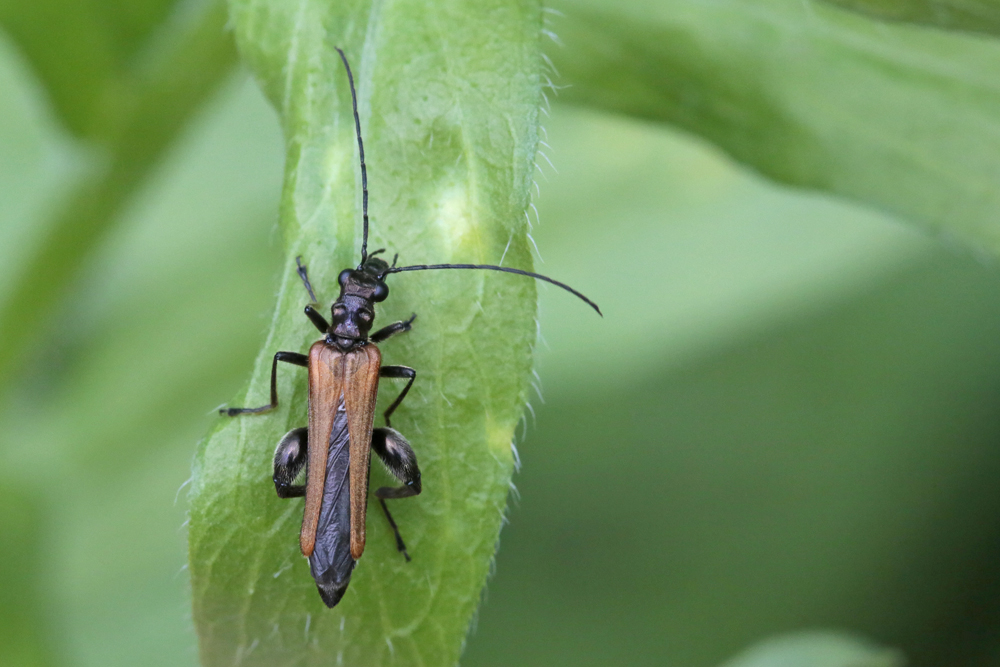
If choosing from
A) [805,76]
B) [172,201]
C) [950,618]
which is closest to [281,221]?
[805,76]

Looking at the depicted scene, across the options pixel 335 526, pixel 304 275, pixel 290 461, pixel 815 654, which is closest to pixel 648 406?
pixel 815 654

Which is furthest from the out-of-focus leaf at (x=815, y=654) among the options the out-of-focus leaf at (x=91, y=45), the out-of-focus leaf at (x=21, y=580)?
the out-of-focus leaf at (x=91, y=45)

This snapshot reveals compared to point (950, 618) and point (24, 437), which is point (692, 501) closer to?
point (950, 618)

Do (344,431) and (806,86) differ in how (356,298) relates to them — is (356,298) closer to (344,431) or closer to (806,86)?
(344,431)

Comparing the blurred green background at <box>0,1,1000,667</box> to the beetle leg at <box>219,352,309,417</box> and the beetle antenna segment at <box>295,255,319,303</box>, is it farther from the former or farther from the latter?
the beetle antenna segment at <box>295,255,319,303</box>

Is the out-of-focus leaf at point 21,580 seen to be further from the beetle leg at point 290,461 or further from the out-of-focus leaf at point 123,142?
the beetle leg at point 290,461

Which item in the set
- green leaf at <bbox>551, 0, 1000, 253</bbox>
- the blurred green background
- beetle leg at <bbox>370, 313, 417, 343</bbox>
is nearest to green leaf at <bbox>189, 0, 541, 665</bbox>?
beetle leg at <bbox>370, 313, 417, 343</bbox>
